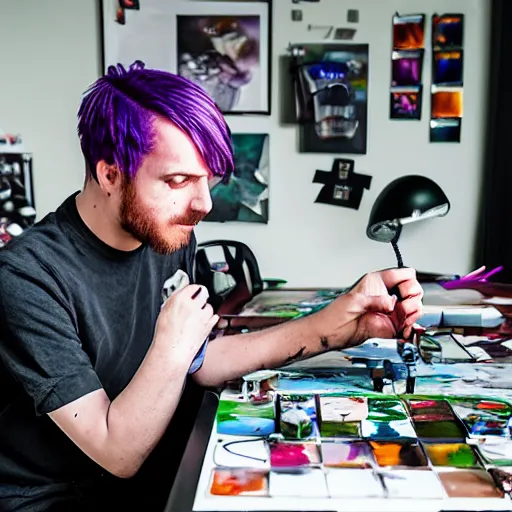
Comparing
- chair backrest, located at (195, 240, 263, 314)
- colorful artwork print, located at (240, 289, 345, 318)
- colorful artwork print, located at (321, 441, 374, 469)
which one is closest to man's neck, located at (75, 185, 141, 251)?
colorful artwork print, located at (321, 441, 374, 469)

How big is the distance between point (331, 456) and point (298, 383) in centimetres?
27

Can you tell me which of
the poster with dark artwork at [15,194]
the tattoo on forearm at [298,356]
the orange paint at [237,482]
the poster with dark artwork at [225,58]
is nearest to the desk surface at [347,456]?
the orange paint at [237,482]

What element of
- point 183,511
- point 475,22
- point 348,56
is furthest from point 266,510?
point 475,22

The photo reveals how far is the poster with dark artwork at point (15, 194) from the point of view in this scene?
7.86 ft

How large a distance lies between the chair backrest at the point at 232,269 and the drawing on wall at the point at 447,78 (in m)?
0.79

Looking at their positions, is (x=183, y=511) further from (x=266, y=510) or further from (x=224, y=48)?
(x=224, y=48)

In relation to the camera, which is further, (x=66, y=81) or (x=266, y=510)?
(x=66, y=81)

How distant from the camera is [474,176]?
91.7 inches

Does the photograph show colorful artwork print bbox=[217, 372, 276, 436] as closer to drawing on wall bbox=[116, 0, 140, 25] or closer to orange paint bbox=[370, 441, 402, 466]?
orange paint bbox=[370, 441, 402, 466]

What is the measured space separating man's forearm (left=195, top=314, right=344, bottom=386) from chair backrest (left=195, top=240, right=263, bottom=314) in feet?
2.52

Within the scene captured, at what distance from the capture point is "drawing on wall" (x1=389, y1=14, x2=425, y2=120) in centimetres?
226

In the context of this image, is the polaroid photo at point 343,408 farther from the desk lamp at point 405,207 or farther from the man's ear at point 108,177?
the desk lamp at point 405,207

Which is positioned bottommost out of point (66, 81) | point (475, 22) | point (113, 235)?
point (113, 235)

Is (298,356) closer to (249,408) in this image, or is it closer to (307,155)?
(249,408)
